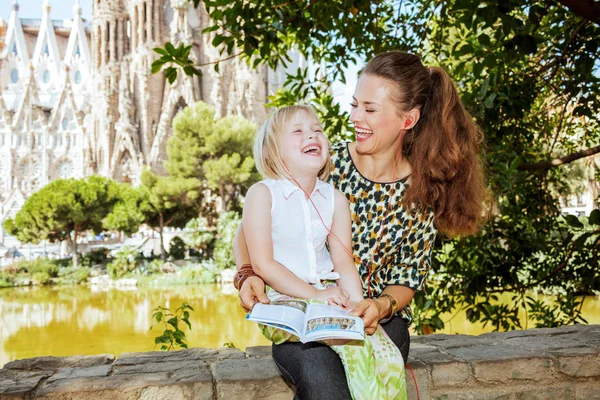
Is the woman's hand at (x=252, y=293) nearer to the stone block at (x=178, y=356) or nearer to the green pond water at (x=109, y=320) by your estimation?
the stone block at (x=178, y=356)

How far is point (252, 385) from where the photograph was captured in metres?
1.71

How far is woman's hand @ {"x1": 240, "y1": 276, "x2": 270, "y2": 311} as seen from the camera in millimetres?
1562

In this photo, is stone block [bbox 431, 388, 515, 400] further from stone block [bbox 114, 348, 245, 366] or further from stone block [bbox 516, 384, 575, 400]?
stone block [bbox 114, 348, 245, 366]

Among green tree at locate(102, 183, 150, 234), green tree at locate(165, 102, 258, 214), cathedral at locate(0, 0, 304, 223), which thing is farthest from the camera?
cathedral at locate(0, 0, 304, 223)

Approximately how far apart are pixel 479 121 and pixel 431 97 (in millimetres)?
1711

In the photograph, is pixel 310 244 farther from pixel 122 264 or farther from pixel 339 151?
pixel 122 264

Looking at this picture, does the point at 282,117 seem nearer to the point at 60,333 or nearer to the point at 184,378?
the point at 184,378

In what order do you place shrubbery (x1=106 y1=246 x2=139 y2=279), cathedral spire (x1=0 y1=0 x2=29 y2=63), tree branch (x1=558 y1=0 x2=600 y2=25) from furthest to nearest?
cathedral spire (x1=0 y1=0 x2=29 y2=63)
shrubbery (x1=106 y1=246 x2=139 y2=279)
tree branch (x1=558 y1=0 x2=600 y2=25)

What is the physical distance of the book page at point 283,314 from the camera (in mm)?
1391

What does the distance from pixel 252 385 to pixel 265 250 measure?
0.44m

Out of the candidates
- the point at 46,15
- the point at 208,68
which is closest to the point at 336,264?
the point at 208,68

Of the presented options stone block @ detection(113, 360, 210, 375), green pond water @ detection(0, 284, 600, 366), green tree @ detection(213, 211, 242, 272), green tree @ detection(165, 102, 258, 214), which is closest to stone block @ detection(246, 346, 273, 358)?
stone block @ detection(113, 360, 210, 375)

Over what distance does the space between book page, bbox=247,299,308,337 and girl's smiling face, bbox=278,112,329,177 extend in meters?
0.38

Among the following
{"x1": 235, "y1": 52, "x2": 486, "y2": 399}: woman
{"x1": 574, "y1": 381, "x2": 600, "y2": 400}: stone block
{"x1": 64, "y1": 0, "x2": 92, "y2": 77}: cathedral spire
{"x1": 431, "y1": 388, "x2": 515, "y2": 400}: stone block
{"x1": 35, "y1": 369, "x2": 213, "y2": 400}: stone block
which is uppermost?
{"x1": 64, "y1": 0, "x2": 92, "y2": 77}: cathedral spire
